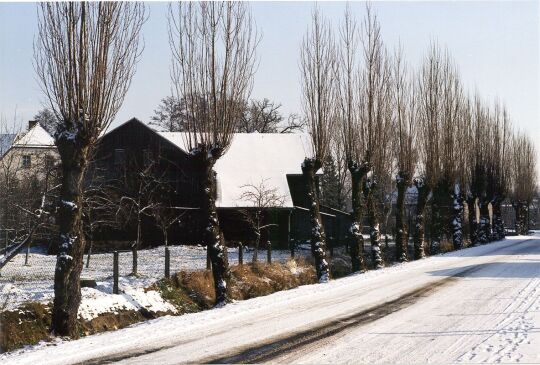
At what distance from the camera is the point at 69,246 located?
1163 cm

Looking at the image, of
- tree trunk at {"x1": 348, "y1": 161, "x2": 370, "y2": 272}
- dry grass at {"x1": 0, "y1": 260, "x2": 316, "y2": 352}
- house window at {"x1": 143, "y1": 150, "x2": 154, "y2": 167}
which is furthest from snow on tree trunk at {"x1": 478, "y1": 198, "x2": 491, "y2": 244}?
dry grass at {"x1": 0, "y1": 260, "x2": 316, "y2": 352}

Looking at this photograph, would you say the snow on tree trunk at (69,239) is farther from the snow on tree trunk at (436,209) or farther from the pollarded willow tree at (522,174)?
the pollarded willow tree at (522,174)

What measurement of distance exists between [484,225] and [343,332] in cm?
4226

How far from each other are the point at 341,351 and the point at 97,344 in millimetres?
4229

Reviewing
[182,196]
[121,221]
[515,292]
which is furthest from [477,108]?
[515,292]

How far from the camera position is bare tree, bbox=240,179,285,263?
1319 inches

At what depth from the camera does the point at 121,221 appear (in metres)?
35.2

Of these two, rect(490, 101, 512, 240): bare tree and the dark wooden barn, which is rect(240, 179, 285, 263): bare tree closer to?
the dark wooden barn

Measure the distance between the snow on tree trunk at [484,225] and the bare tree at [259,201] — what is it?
20070 mm

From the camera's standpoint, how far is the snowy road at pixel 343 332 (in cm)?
898

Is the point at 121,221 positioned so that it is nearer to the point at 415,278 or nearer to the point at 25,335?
the point at 415,278

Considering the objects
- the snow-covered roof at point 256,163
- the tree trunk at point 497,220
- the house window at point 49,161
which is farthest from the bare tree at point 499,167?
the house window at point 49,161

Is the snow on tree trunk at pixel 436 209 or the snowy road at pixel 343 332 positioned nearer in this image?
the snowy road at pixel 343 332

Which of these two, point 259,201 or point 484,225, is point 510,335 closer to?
point 259,201
